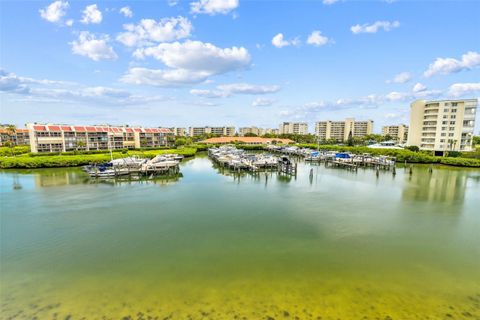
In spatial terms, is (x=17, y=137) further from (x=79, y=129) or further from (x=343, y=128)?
(x=343, y=128)

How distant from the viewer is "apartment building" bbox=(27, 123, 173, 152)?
49438 millimetres

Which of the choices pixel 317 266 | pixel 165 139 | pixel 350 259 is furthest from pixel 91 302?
pixel 165 139

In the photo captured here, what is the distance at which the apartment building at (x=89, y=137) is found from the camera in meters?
49.4

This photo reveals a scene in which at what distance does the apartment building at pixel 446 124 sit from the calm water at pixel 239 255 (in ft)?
122

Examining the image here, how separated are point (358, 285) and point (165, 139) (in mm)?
73078

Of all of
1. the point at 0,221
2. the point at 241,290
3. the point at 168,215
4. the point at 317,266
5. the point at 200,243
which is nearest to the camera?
the point at 241,290

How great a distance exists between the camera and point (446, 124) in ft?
163

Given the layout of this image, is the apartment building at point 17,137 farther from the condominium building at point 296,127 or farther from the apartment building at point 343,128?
the condominium building at point 296,127

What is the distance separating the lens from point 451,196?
2170 cm

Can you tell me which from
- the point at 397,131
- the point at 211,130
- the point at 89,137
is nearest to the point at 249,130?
the point at 211,130

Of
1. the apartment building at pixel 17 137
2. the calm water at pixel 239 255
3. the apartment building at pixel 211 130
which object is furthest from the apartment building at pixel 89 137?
the apartment building at pixel 211 130

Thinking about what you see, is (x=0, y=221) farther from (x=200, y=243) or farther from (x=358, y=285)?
(x=358, y=285)

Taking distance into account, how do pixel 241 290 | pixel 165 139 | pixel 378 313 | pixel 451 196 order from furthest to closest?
pixel 165 139, pixel 451 196, pixel 241 290, pixel 378 313

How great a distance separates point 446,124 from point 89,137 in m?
78.4
